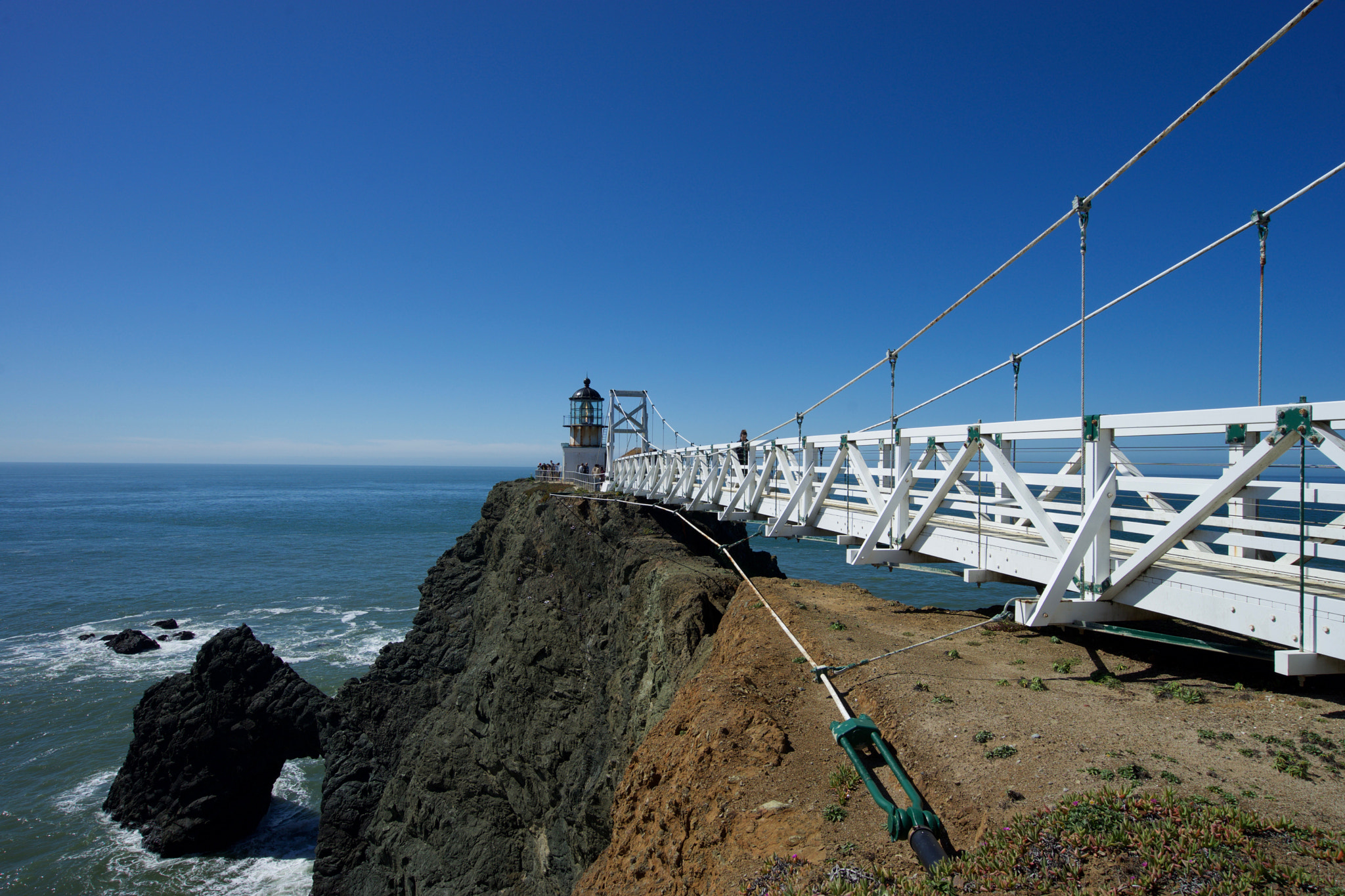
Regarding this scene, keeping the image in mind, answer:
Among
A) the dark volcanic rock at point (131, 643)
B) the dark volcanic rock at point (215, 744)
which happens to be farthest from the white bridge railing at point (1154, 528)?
the dark volcanic rock at point (131, 643)

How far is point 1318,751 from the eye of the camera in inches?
170

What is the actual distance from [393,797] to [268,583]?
1317 inches

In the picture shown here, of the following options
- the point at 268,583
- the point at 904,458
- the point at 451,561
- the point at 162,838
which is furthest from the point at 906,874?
the point at 268,583

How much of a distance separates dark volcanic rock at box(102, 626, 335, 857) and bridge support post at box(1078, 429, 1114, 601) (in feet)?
74.3

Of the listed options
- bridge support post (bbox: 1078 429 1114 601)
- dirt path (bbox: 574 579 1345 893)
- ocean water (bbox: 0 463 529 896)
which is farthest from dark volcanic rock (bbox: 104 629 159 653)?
bridge support post (bbox: 1078 429 1114 601)

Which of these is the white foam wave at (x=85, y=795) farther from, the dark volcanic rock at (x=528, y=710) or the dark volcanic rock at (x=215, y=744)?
the dark volcanic rock at (x=528, y=710)

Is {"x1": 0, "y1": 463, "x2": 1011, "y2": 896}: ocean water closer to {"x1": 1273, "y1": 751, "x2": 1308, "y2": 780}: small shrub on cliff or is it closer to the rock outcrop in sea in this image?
the rock outcrop in sea

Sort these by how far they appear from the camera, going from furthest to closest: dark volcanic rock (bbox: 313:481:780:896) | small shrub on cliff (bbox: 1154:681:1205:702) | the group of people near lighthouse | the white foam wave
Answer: the group of people near lighthouse < the white foam wave < dark volcanic rock (bbox: 313:481:780:896) < small shrub on cliff (bbox: 1154:681:1205:702)

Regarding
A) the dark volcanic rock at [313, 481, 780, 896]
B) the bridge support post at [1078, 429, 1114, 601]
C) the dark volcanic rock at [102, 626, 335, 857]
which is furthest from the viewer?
the dark volcanic rock at [102, 626, 335, 857]

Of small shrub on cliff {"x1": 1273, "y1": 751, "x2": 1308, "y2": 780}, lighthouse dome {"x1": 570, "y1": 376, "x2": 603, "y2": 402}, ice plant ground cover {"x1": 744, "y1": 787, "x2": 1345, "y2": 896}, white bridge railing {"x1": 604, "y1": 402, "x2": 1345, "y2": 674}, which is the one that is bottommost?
ice plant ground cover {"x1": 744, "y1": 787, "x2": 1345, "y2": 896}

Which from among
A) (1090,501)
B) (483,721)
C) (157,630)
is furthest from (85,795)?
A: (1090,501)

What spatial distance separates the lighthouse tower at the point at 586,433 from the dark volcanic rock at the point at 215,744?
18880 mm

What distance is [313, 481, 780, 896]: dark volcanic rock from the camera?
12.1 m

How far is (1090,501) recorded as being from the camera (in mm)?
5215
